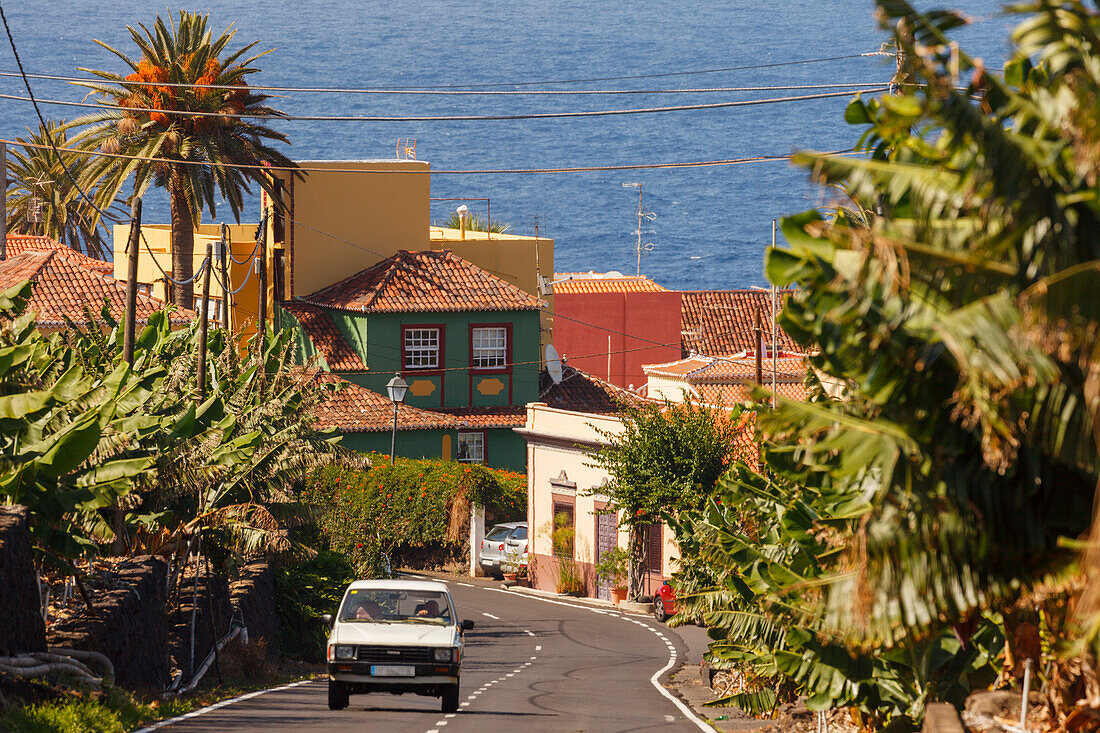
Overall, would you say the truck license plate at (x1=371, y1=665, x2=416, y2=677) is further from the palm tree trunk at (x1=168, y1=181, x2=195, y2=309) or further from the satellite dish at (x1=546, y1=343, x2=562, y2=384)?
the satellite dish at (x1=546, y1=343, x2=562, y2=384)

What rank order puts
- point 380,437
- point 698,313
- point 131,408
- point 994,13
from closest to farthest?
1. point 994,13
2. point 131,408
3. point 380,437
4. point 698,313

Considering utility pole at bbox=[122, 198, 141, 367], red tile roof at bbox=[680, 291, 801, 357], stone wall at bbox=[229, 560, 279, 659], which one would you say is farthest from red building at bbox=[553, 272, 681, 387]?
utility pole at bbox=[122, 198, 141, 367]

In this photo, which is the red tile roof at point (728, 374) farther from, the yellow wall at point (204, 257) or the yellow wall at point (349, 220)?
the yellow wall at point (204, 257)

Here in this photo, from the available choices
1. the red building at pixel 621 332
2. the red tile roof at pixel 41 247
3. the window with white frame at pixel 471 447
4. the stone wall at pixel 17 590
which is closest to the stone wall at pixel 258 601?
the stone wall at pixel 17 590

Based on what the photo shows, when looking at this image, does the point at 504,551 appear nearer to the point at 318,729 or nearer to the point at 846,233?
the point at 318,729

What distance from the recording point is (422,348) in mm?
54188

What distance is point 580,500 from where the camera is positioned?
47.4 m

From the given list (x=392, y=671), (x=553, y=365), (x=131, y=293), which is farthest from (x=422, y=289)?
(x=392, y=671)

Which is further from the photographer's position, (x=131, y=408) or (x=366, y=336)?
(x=366, y=336)

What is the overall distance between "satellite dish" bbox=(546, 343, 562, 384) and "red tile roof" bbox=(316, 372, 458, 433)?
5.93 meters

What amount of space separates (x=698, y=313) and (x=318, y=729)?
64.0 meters

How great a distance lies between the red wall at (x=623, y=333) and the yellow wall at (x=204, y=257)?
62.9 feet

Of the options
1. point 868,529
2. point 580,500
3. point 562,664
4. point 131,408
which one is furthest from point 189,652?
point 580,500

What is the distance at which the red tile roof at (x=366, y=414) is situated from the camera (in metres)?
50.5
